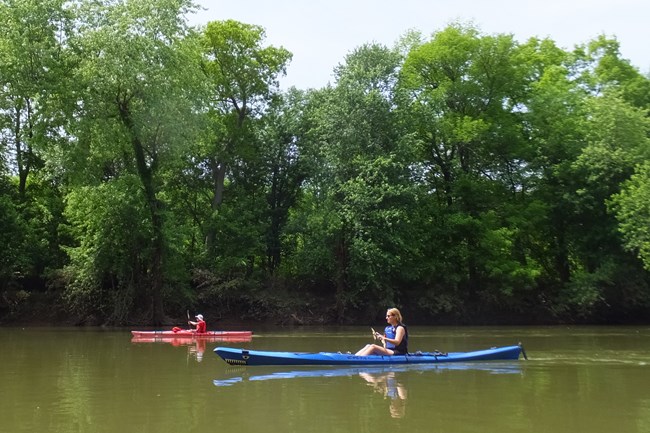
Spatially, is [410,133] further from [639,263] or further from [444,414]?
[444,414]

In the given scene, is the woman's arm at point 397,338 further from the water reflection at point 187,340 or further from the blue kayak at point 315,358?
the water reflection at point 187,340

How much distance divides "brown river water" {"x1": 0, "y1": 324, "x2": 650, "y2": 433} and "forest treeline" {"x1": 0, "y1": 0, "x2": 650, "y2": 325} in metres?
11.4

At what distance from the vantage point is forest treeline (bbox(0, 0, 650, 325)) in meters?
Answer: 27.3

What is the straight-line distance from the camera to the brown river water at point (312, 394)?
8359mm

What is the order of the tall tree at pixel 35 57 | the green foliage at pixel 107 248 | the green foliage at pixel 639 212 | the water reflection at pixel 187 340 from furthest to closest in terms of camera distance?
the green foliage at pixel 107 248 < the green foliage at pixel 639 212 < the tall tree at pixel 35 57 < the water reflection at pixel 187 340

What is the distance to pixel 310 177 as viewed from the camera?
34.9 m

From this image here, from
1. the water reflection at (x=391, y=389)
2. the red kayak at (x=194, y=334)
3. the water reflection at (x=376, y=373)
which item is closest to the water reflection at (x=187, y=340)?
the red kayak at (x=194, y=334)

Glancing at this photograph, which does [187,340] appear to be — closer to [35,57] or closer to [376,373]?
[376,373]

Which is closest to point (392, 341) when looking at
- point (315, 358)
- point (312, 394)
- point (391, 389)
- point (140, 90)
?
point (315, 358)

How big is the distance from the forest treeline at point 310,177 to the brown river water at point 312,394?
11371 millimetres

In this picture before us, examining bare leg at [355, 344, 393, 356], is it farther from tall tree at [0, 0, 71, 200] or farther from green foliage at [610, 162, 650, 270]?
tall tree at [0, 0, 71, 200]

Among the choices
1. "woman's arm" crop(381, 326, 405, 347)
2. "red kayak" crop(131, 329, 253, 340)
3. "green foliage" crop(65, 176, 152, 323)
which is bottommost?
"red kayak" crop(131, 329, 253, 340)

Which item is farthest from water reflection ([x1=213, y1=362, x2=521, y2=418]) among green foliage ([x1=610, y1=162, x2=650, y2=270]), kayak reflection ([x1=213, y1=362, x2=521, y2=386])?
green foliage ([x1=610, y1=162, x2=650, y2=270])

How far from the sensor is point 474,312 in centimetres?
3312
